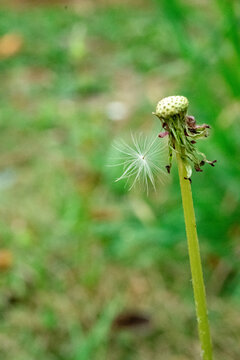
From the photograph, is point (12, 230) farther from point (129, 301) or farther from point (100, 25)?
point (100, 25)

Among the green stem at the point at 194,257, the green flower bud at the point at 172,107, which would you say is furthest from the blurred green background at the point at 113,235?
the green flower bud at the point at 172,107

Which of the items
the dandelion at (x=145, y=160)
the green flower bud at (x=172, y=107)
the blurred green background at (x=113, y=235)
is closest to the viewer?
the green flower bud at (x=172, y=107)

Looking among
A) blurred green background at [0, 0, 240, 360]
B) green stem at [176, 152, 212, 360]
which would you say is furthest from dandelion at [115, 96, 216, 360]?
blurred green background at [0, 0, 240, 360]

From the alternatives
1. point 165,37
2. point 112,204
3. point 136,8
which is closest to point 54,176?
point 112,204

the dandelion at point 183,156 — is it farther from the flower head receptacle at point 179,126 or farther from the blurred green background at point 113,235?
the blurred green background at point 113,235

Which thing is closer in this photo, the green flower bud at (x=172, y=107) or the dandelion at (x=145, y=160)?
the green flower bud at (x=172, y=107)

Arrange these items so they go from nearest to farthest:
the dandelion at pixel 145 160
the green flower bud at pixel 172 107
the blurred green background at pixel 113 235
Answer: the green flower bud at pixel 172 107 < the dandelion at pixel 145 160 < the blurred green background at pixel 113 235
